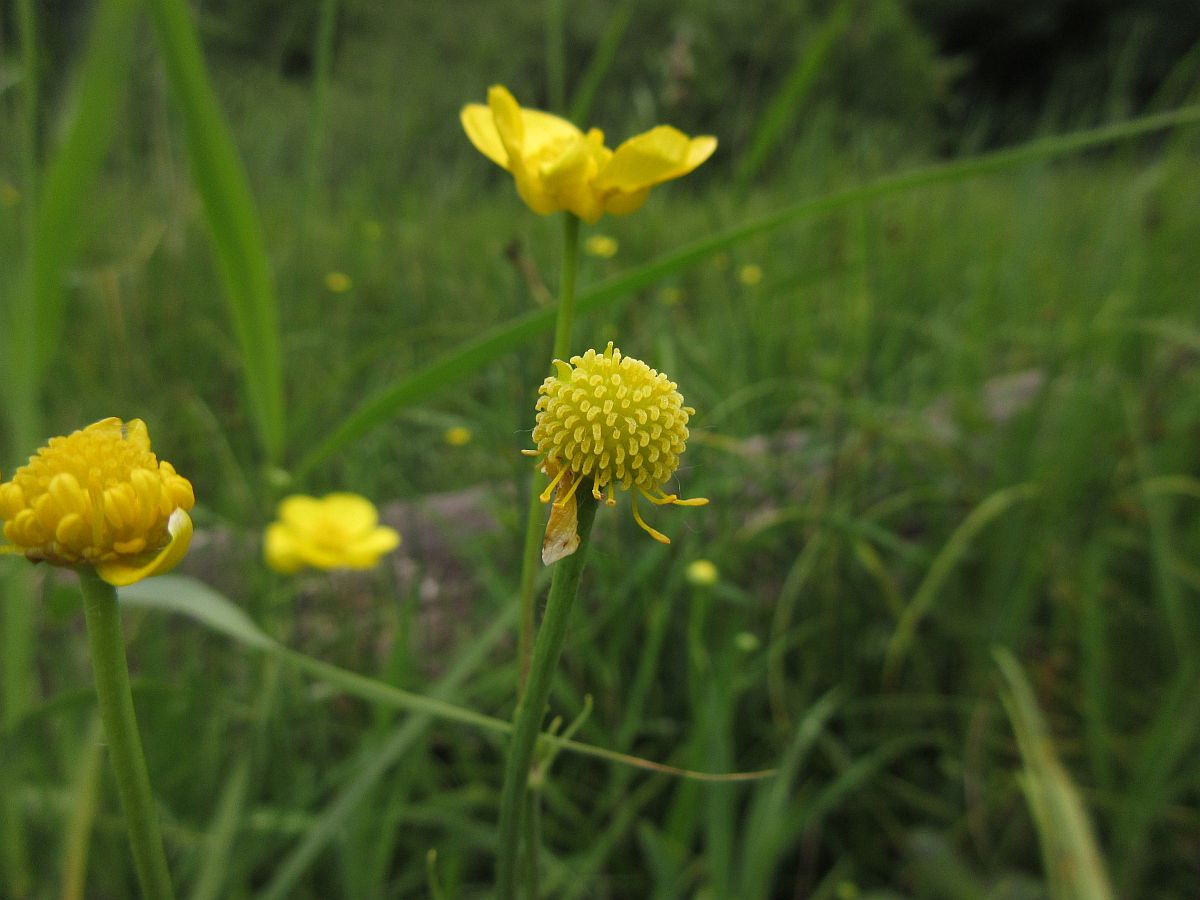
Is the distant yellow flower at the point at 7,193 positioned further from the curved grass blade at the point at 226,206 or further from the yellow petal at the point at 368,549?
the yellow petal at the point at 368,549

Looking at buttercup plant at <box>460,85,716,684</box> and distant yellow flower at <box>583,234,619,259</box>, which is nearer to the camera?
buttercup plant at <box>460,85,716,684</box>

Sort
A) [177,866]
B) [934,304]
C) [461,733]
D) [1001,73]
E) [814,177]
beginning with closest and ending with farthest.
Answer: [177,866] < [461,733] < [814,177] < [934,304] < [1001,73]

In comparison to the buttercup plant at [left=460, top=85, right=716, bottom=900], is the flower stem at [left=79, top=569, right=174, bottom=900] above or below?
below

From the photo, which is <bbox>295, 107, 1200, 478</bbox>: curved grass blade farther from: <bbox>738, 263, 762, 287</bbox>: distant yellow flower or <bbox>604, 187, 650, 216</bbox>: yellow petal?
<bbox>738, 263, 762, 287</bbox>: distant yellow flower

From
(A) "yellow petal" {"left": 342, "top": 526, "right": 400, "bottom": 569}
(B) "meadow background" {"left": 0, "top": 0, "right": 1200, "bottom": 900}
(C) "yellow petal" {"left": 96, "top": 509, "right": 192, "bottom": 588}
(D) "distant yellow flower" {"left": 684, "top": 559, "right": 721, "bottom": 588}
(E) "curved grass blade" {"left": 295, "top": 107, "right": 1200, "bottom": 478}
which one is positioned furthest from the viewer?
(A) "yellow petal" {"left": 342, "top": 526, "right": 400, "bottom": 569}

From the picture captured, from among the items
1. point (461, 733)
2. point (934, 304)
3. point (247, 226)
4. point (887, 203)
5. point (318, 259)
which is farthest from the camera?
point (318, 259)

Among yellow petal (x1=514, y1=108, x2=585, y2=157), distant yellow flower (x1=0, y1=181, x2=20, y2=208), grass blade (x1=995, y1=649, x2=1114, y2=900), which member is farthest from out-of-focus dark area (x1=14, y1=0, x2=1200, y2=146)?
grass blade (x1=995, y1=649, x2=1114, y2=900)

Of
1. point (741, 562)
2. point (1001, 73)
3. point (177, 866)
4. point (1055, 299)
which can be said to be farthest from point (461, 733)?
point (1001, 73)

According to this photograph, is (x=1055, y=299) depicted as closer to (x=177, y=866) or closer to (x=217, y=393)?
(x=217, y=393)
